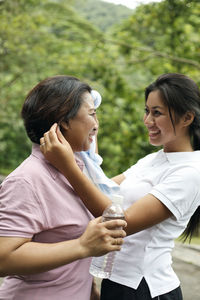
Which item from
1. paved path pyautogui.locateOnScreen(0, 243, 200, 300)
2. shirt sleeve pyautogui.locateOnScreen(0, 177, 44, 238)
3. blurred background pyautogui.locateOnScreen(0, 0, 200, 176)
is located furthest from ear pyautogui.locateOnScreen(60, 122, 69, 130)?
blurred background pyautogui.locateOnScreen(0, 0, 200, 176)

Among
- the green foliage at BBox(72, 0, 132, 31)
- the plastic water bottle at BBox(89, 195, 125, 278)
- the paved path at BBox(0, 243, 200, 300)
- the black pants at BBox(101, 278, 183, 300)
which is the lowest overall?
the paved path at BBox(0, 243, 200, 300)

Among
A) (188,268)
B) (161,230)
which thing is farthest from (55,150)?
(188,268)

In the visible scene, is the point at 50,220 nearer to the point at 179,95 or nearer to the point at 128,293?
the point at 128,293

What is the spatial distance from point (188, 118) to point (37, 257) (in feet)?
3.07

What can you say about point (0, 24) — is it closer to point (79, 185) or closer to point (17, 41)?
point (17, 41)

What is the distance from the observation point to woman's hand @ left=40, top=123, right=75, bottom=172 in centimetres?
128

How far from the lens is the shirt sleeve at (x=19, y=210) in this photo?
115 cm

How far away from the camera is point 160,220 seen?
58.2 inches

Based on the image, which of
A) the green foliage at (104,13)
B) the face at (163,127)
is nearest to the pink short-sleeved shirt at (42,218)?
the face at (163,127)

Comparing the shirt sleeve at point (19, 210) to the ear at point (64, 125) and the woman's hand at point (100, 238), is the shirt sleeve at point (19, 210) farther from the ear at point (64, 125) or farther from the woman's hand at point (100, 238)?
the ear at point (64, 125)

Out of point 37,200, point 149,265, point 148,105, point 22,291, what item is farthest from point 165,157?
point 22,291

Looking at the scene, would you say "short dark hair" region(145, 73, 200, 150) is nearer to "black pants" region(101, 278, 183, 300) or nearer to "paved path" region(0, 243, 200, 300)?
"black pants" region(101, 278, 183, 300)

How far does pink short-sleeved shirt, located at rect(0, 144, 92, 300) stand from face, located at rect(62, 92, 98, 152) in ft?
0.48

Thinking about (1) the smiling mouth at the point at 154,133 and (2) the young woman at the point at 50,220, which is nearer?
(2) the young woman at the point at 50,220
